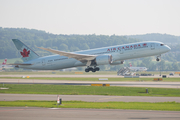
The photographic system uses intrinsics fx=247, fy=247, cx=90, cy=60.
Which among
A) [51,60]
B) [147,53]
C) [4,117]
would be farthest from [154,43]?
[4,117]

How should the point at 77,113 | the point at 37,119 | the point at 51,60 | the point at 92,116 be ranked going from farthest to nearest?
the point at 51,60 < the point at 77,113 < the point at 92,116 < the point at 37,119

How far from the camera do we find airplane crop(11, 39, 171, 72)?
5378cm

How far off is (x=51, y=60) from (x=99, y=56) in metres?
12.7

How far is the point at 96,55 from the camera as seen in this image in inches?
2250

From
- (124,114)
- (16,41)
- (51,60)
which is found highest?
(16,41)

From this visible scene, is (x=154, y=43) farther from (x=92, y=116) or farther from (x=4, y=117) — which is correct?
(x=4, y=117)

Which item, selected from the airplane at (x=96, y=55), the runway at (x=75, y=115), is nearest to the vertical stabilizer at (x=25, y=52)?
the airplane at (x=96, y=55)

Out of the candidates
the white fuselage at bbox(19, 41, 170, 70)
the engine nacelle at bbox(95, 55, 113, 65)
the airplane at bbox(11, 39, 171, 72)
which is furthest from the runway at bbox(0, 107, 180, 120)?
the white fuselage at bbox(19, 41, 170, 70)

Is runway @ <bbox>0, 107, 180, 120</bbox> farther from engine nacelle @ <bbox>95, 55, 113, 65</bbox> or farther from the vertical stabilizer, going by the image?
the vertical stabilizer

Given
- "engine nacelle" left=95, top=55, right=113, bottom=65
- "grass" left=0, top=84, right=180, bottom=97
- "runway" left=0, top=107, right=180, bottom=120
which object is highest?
"engine nacelle" left=95, top=55, right=113, bottom=65

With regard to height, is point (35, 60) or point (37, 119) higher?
point (35, 60)

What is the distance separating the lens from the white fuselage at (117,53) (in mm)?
53656

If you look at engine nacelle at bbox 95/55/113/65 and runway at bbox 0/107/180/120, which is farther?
engine nacelle at bbox 95/55/113/65

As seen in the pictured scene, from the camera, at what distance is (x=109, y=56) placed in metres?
55.2
